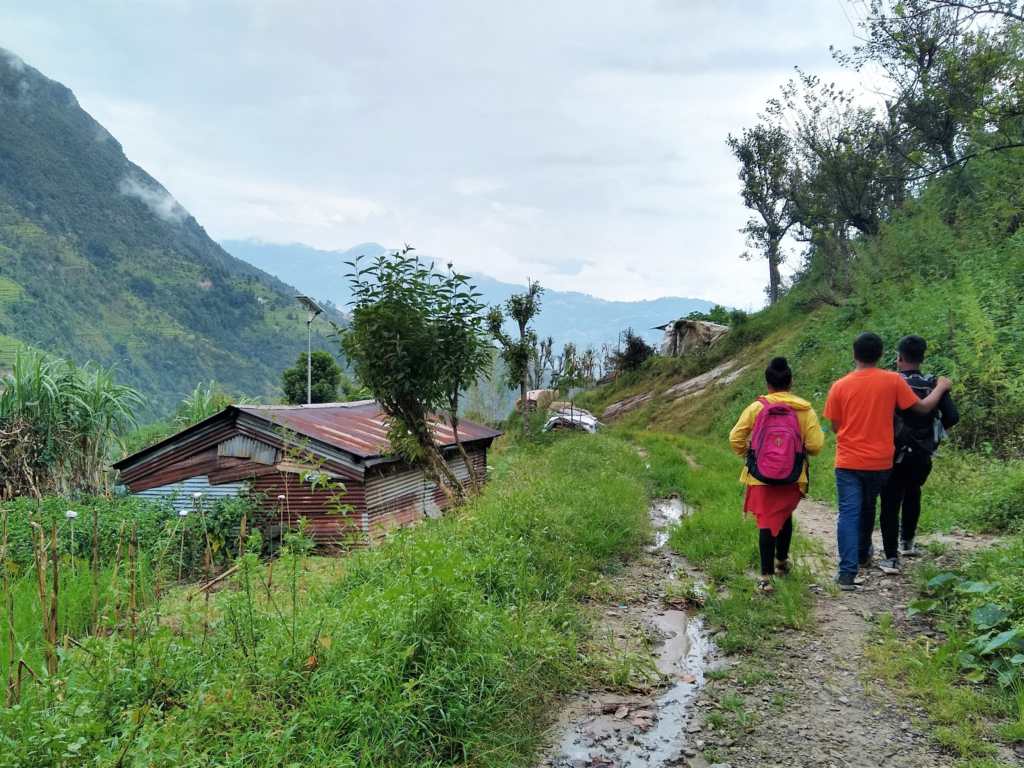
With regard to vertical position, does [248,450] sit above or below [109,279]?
below

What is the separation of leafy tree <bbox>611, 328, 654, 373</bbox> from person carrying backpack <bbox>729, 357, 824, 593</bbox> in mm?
37823

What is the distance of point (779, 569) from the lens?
233 inches

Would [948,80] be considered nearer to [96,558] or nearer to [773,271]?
[96,558]

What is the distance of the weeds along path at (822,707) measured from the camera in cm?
333

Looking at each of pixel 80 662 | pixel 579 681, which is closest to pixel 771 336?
pixel 579 681

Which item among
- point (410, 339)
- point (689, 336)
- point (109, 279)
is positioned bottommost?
point (410, 339)

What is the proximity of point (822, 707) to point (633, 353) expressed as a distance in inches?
1619

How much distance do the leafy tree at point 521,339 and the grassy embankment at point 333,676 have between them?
17115 millimetres

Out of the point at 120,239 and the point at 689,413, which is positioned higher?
the point at 120,239

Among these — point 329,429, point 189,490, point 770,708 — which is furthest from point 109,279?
point 770,708

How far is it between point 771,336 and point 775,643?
29924 mm

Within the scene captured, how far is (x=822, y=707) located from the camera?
3.81m

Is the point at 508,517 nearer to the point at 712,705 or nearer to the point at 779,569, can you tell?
the point at 779,569

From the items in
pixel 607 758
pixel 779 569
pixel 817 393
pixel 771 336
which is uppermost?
pixel 771 336
